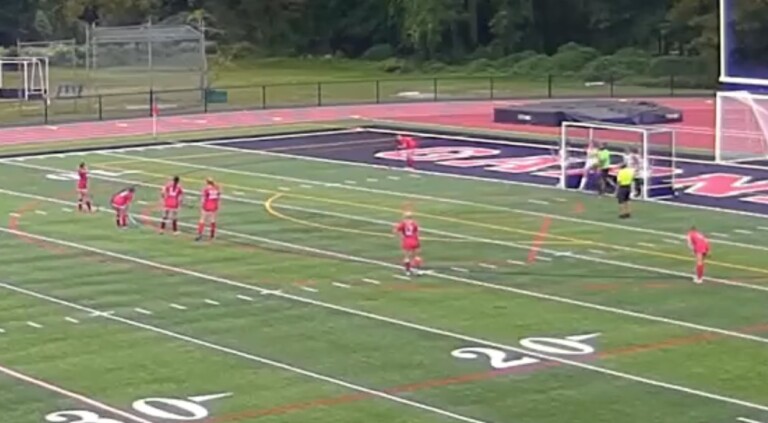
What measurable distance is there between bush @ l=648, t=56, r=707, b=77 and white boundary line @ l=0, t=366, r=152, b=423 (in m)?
51.6

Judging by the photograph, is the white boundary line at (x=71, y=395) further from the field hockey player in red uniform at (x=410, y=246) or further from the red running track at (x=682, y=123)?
the red running track at (x=682, y=123)

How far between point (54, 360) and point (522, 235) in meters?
11.7

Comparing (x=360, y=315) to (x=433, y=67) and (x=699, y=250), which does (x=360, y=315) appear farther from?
(x=433, y=67)

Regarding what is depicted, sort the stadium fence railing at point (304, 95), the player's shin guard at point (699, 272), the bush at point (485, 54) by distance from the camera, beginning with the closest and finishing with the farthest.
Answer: the player's shin guard at point (699, 272)
the stadium fence railing at point (304, 95)
the bush at point (485, 54)

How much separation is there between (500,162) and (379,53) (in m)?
45.1

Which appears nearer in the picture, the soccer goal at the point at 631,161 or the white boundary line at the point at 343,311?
the white boundary line at the point at 343,311

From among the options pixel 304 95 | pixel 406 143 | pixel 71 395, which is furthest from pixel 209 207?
pixel 304 95

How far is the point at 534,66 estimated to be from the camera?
76.8m

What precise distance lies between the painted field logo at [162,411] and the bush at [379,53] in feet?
224

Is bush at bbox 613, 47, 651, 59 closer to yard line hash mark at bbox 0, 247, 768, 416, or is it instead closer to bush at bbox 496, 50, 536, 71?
bush at bbox 496, 50, 536, 71

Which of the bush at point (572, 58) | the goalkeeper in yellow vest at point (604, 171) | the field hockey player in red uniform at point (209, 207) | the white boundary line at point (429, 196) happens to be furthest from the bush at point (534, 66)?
the field hockey player in red uniform at point (209, 207)

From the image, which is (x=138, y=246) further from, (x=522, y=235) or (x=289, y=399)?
(x=289, y=399)

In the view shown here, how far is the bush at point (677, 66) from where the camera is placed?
69812mm

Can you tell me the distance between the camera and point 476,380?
2009 cm
